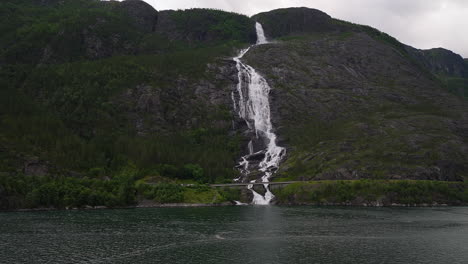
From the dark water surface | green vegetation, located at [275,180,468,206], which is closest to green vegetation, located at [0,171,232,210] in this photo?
the dark water surface

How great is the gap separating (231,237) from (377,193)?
8002 centimetres

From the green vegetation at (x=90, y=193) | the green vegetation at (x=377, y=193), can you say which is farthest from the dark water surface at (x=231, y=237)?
the green vegetation at (x=377, y=193)

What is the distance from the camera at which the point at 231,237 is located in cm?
8069

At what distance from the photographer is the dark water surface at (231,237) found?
64.2m

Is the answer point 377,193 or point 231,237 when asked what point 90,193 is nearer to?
point 231,237

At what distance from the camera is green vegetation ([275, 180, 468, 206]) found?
143625 millimetres

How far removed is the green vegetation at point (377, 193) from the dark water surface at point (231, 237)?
83.3ft

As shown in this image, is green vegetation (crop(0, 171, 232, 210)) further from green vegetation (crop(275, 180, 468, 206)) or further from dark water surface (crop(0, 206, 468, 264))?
green vegetation (crop(275, 180, 468, 206))

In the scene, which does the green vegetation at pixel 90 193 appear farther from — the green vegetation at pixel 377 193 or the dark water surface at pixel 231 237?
the green vegetation at pixel 377 193

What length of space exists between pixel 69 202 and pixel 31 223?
31810mm

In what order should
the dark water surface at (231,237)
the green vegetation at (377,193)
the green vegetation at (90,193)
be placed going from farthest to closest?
the green vegetation at (377,193), the green vegetation at (90,193), the dark water surface at (231,237)

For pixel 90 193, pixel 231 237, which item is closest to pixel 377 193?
pixel 231 237

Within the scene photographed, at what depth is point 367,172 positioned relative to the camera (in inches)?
6255

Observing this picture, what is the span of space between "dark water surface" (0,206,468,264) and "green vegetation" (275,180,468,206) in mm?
25403
